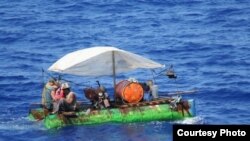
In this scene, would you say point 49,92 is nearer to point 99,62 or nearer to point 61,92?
point 61,92

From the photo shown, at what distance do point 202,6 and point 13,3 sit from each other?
17361 mm

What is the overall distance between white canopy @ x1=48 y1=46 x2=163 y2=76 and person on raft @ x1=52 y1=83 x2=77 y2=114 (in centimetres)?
74

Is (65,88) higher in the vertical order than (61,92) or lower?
higher

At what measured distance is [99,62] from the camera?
29.8m

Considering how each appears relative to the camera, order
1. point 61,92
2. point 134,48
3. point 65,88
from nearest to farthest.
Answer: point 65,88 < point 61,92 < point 134,48

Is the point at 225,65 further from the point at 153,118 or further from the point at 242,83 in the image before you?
the point at 153,118

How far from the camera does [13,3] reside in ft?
214

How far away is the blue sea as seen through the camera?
2909 centimetres

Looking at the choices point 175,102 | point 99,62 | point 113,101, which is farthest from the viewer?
point 113,101

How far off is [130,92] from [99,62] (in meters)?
1.82

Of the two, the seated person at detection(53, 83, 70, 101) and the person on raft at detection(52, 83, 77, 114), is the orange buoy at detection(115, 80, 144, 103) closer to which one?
→ the person on raft at detection(52, 83, 77, 114)

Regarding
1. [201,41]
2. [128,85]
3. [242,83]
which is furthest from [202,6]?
[128,85]

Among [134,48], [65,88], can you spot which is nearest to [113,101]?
[65,88]

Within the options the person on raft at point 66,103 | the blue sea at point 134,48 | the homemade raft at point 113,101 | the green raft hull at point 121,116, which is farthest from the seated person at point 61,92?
the blue sea at point 134,48
